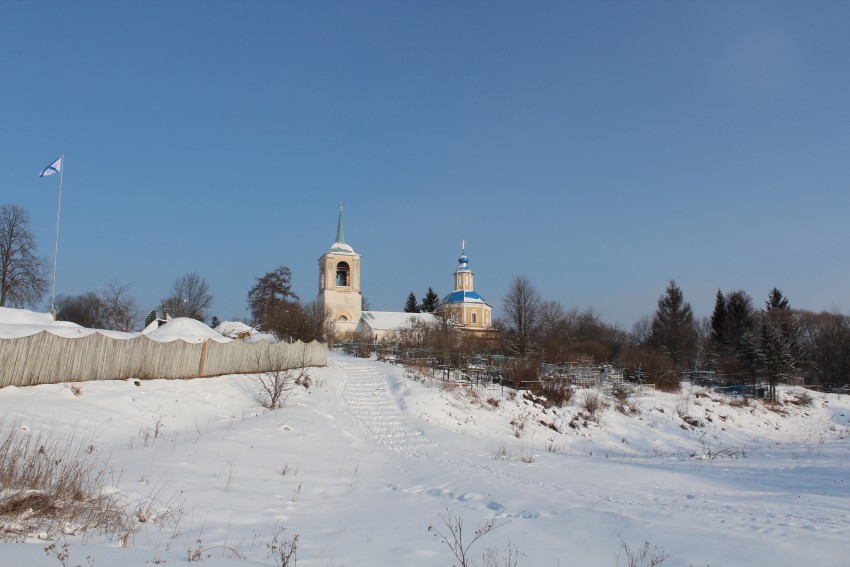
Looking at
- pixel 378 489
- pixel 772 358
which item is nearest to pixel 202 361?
pixel 378 489

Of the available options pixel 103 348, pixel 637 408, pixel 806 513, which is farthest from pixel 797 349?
pixel 103 348

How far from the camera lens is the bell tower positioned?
6731cm

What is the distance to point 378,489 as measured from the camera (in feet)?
33.8

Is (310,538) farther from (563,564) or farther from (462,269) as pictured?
(462,269)

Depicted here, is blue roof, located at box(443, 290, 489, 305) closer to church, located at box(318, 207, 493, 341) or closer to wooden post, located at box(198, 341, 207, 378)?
church, located at box(318, 207, 493, 341)

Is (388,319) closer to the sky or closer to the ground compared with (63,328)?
closer to the sky

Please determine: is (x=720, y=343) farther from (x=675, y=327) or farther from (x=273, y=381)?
(x=273, y=381)

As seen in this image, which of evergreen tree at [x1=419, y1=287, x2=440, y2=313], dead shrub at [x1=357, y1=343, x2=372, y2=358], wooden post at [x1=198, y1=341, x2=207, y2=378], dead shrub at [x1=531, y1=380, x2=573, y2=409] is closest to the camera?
wooden post at [x1=198, y1=341, x2=207, y2=378]

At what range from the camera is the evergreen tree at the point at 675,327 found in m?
52.4

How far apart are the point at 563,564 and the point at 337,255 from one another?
6287 centimetres

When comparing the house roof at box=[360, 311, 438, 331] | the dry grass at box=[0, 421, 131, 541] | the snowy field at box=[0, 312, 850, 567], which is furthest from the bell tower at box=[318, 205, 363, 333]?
the dry grass at box=[0, 421, 131, 541]

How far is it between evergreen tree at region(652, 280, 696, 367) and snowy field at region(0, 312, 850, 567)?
3346cm

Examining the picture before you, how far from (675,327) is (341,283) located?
127 feet

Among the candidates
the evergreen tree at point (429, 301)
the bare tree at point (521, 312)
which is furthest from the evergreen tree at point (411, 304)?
the bare tree at point (521, 312)
